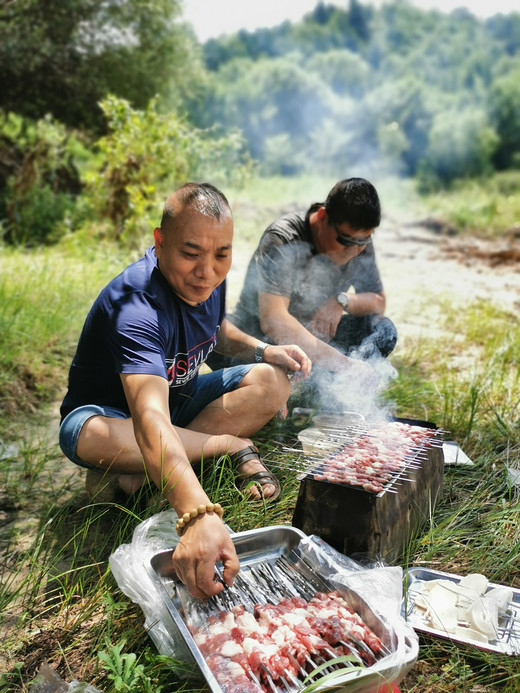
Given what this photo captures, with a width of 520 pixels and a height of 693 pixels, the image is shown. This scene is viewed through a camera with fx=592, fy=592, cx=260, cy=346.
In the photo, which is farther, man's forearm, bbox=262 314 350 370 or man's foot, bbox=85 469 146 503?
man's forearm, bbox=262 314 350 370

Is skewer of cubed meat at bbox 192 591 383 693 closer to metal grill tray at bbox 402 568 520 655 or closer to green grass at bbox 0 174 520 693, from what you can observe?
green grass at bbox 0 174 520 693

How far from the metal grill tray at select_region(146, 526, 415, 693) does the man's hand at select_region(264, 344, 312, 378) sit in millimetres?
922

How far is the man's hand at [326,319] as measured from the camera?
13.5 feet

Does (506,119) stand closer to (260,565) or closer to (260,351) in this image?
(260,351)

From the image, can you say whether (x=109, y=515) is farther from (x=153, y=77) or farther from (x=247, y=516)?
(x=153, y=77)

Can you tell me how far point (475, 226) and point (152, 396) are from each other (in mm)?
13364

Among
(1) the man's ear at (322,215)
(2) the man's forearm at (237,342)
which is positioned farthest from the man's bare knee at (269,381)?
(1) the man's ear at (322,215)

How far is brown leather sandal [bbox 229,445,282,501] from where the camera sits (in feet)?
9.20

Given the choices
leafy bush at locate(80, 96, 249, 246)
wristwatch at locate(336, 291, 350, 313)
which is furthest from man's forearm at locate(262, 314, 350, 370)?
leafy bush at locate(80, 96, 249, 246)

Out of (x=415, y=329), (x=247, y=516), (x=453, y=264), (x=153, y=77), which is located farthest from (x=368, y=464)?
(x=153, y=77)

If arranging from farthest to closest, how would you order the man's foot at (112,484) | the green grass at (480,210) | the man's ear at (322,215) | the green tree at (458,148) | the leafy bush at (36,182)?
1. the green tree at (458,148)
2. the green grass at (480,210)
3. the leafy bush at (36,182)
4. the man's ear at (322,215)
5. the man's foot at (112,484)

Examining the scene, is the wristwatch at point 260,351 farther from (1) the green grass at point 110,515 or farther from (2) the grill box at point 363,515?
(2) the grill box at point 363,515

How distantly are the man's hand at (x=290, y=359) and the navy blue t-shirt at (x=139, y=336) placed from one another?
0.34 metres

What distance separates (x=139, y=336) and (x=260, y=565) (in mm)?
990
